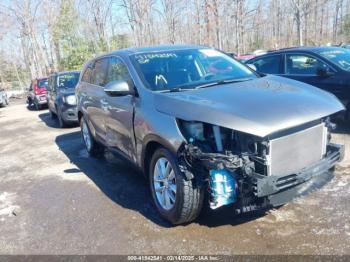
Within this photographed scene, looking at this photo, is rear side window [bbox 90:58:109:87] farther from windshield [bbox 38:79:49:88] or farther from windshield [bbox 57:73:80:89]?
Result: windshield [bbox 38:79:49:88]

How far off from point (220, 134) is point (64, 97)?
798 centimetres

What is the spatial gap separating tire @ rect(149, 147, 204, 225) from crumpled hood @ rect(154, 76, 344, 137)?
0.49m

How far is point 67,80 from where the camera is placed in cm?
1180

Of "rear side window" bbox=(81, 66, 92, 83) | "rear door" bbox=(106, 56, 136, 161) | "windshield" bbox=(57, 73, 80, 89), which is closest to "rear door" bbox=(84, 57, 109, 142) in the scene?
"rear side window" bbox=(81, 66, 92, 83)

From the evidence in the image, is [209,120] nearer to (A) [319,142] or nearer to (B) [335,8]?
(A) [319,142]

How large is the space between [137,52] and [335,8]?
47723 millimetres

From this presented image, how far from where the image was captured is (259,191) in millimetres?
2982

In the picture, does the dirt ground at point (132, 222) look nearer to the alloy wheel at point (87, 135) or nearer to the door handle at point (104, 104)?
the alloy wheel at point (87, 135)

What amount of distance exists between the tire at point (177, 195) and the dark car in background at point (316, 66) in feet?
13.4

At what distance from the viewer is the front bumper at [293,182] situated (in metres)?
3.00

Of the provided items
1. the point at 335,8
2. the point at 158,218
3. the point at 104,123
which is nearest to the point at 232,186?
the point at 158,218

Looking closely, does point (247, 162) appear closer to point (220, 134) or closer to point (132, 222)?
point (220, 134)

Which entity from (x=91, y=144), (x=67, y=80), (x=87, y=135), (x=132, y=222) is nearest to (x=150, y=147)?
(x=132, y=222)

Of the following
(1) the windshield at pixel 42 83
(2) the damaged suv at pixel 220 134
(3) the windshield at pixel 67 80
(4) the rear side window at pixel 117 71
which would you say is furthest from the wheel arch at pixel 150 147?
(1) the windshield at pixel 42 83
